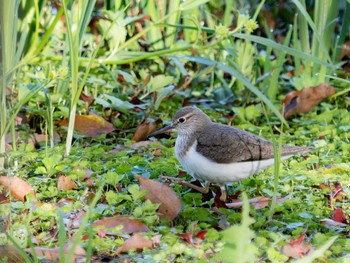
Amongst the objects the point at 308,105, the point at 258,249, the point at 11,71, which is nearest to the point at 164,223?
the point at 258,249

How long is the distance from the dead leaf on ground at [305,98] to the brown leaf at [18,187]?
2569mm

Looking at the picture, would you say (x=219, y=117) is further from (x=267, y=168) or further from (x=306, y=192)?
(x=306, y=192)

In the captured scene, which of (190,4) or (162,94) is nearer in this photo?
(190,4)

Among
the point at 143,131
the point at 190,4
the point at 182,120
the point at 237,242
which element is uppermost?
the point at 190,4

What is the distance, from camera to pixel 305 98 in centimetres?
617

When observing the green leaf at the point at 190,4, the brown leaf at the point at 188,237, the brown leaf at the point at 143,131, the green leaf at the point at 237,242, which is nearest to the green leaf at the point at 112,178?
the brown leaf at the point at 188,237

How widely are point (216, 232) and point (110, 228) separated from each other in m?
0.56

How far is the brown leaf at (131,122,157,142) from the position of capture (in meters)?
5.57

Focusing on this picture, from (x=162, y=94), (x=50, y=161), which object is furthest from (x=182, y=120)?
(x=50, y=161)

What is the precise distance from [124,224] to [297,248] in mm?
923

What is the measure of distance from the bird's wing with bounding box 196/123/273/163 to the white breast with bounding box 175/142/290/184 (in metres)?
0.04

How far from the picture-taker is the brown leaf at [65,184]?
4.50 meters

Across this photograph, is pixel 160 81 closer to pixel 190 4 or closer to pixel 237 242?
pixel 190 4

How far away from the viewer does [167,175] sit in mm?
4863
